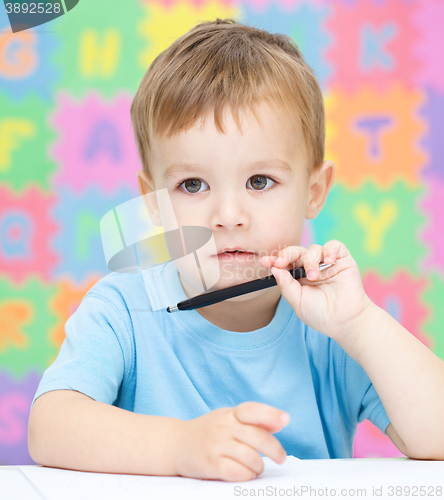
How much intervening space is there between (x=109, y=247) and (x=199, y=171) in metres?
0.19

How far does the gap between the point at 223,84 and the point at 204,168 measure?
0.13 meters

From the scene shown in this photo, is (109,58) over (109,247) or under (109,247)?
over

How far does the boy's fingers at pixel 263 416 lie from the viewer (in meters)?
0.46

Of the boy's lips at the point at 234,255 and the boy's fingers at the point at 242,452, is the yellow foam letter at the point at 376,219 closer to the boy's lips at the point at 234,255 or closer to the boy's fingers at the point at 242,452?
the boy's lips at the point at 234,255

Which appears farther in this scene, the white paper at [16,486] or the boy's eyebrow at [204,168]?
the boy's eyebrow at [204,168]

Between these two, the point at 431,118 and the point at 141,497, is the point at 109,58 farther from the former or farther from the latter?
the point at 141,497

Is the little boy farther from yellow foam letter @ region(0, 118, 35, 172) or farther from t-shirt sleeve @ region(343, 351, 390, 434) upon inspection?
yellow foam letter @ region(0, 118, 35, 172)

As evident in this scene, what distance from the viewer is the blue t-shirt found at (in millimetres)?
736

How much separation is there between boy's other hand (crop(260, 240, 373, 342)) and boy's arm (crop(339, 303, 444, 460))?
0.01 meters

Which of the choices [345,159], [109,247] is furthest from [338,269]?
[345,159]

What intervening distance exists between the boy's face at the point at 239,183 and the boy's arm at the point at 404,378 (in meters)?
0.17

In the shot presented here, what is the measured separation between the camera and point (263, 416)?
1.52 feet

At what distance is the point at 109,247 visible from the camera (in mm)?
784

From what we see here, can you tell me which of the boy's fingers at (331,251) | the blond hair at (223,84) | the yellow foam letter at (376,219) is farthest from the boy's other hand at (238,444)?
the yellow foam letter at (376,219)
